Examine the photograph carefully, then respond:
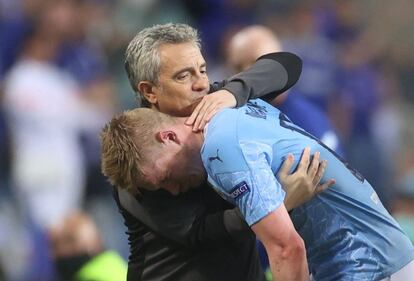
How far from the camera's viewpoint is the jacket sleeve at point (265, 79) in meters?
4.14

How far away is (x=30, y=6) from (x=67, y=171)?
1.14 m

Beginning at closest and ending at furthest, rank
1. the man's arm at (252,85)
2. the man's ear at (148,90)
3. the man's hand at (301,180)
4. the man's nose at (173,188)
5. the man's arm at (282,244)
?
the man's arm at (282,244) < the man's hand at (301,180) < the man's arm at (252,85) < the man's nose at (173,188) < the man's ear at (148,90)

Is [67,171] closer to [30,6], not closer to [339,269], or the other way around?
[30,6]

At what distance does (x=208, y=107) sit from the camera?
3951 mm

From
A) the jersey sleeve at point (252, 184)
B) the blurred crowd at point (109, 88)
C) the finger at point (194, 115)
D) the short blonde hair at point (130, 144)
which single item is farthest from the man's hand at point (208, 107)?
the blurred crowd at point (109, 88)

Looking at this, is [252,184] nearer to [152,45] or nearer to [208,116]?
[208,116]

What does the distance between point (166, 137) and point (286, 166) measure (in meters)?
0.43

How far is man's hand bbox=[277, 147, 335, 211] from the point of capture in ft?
12.7

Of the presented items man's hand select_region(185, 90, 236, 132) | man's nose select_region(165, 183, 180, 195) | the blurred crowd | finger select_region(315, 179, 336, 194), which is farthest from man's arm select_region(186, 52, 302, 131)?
the blurred crowd

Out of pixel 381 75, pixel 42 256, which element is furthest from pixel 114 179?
pixel 381 75

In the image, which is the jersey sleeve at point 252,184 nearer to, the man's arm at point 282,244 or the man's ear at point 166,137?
the man's arm at point 282,244

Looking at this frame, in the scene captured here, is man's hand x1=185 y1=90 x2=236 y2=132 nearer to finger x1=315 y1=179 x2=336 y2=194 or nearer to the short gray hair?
the short gray hair

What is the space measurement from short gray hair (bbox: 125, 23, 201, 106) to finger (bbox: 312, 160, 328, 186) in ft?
2.13

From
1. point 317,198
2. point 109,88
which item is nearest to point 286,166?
point 317,198
